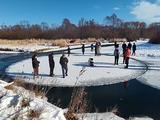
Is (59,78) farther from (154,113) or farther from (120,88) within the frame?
(154,113)

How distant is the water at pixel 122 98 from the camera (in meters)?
12.5

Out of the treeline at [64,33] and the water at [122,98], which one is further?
A: the treeline at [64,33]

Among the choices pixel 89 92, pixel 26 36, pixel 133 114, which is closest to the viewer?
pixel 133 114

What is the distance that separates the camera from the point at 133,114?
39.3 ft

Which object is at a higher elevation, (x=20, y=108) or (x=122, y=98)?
(x=20, y=108)

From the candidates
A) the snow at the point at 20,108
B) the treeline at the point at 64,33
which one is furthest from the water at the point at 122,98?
the treeline at the point at 64,33

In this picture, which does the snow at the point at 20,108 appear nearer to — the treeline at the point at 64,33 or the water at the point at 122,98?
the water at the point at 122,98

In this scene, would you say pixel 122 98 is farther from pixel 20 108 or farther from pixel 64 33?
pixel 64 33

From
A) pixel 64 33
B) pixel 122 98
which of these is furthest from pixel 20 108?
pixel 64 33

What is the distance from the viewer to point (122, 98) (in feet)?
50.2

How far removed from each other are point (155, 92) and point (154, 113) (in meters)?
Result: 4.91

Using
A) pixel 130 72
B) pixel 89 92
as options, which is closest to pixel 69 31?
pixel 130 72

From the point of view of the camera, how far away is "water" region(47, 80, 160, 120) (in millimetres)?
12519

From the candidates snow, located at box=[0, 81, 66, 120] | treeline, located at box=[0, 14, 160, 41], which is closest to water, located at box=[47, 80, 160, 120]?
snow, located at box=[0, 81, 66, 120]
